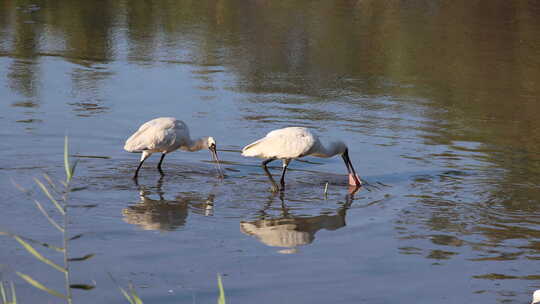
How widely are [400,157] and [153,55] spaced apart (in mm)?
7843

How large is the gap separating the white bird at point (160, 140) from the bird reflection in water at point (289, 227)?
1569mm

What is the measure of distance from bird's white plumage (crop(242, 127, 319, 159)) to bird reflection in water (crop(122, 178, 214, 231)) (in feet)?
2.69

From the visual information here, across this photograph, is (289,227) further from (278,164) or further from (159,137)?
(278,164)

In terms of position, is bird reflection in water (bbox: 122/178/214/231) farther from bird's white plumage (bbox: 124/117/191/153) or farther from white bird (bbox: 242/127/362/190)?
white bird (bbox: 242/127/362/190)

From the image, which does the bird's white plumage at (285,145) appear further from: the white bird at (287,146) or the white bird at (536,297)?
the white bird at (536,297)

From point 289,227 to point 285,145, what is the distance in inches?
62.9

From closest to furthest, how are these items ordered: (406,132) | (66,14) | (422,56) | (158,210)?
(158,210) < (406,132) < (422,56) < (66,14)

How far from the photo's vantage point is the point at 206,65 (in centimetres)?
1683

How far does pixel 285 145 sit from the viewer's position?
32.0ft

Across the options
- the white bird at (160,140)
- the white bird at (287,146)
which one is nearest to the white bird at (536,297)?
the white bird at (287,146)

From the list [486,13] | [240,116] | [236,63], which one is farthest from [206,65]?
[486,13]

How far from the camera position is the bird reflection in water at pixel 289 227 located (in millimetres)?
7835

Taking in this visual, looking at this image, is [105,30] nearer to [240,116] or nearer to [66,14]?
[66,14]

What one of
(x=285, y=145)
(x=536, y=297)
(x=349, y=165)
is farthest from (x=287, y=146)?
(x=536, y=297)
